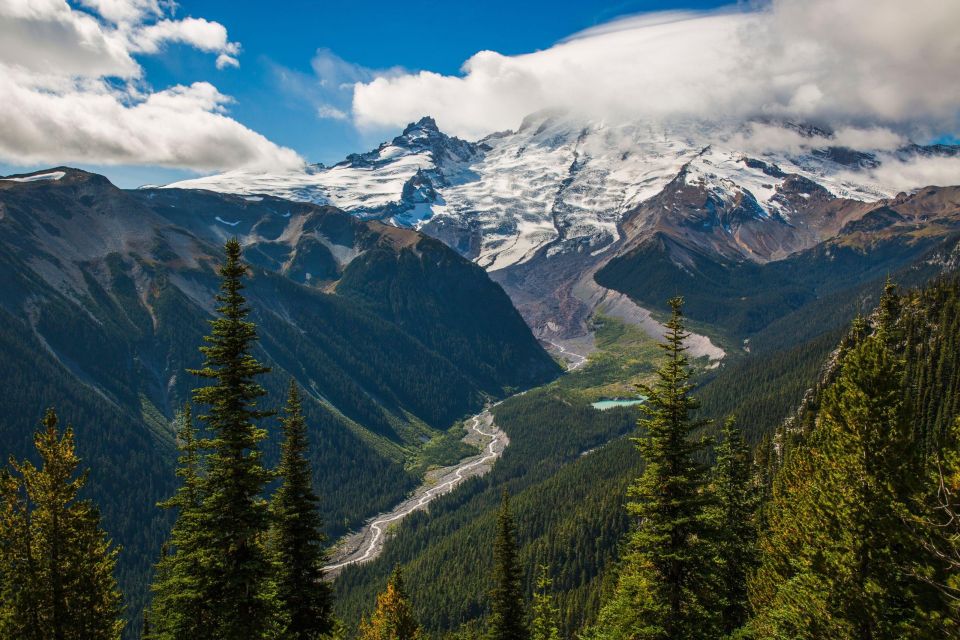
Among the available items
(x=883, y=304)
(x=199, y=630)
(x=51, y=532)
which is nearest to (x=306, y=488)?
(x=199, y=630)

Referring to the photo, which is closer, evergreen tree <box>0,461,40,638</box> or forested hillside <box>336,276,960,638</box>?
evergreen tree <box>0,461,40,638</box>

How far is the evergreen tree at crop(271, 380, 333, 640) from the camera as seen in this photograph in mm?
30391

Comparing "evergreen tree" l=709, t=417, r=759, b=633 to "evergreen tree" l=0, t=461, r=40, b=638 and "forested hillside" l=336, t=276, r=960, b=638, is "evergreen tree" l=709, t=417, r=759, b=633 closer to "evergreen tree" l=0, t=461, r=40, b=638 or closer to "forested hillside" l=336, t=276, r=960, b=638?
"forested hillside" l=336, t=276, r=960, b=638

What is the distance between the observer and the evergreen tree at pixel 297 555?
30391mm

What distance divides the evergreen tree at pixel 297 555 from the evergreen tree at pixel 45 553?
27.0ft

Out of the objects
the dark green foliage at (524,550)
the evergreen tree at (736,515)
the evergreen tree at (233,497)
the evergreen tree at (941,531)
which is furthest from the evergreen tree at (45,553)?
the dark green foliage at (524,550)

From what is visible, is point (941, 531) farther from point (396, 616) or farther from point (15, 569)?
point (396, 616)

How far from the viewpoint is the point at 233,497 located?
26328mm

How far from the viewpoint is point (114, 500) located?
6722 inches

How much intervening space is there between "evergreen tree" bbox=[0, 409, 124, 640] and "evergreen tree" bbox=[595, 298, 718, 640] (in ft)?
77.5

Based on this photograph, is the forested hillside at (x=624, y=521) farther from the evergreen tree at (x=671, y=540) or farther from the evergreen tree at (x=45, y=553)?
the evergreen tree at (x=45, y=553)

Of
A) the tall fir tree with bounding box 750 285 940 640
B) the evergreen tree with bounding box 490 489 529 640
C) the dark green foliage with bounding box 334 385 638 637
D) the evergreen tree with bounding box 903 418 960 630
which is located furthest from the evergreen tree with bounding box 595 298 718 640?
the dark green foliage with bounding box 334 385 638 637

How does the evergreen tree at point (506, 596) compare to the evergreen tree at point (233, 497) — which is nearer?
the evergreen tree at point (233, 497)

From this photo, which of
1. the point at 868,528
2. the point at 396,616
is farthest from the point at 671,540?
the point at 396,616
